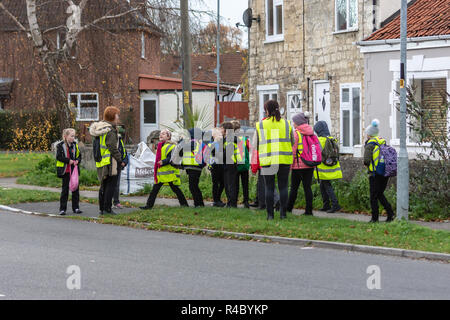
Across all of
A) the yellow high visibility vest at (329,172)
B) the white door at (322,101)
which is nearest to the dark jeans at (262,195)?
the yellow high visibility vest at (329,172)

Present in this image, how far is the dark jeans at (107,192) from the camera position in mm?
14469

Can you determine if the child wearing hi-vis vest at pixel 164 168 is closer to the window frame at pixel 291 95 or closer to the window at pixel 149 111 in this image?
the window frame at pixel 291 95

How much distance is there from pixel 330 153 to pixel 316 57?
977cm

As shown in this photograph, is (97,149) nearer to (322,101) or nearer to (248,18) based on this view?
(322,101)

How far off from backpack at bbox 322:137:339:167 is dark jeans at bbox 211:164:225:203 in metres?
1.99

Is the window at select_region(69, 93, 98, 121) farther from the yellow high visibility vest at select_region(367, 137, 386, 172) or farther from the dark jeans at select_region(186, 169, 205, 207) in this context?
the yellow high visibility vest at select_region(367, 137, 386, 172)

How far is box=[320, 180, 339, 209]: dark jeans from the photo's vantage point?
14945mm

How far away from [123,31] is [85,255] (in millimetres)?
15125

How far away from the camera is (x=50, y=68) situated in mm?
23500

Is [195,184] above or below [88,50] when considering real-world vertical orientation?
below

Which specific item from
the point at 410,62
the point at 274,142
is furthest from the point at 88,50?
the point at 274,142

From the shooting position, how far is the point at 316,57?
24156 mm
